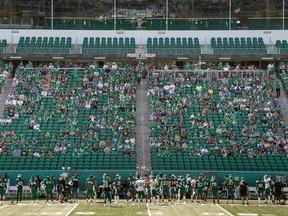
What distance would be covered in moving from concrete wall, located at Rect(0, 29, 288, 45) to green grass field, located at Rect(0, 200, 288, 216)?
27234mm

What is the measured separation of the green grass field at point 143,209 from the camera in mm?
33781

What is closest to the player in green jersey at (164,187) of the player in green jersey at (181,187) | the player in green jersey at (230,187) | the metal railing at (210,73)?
the player in green jersey at (181,187)

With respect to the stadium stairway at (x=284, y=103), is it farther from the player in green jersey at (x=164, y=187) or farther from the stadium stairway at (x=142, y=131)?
the player in green jersey at (x=164, y=187)

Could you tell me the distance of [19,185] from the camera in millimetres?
39750

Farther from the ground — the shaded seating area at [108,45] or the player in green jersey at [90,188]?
the shaded seating area at [108,45]

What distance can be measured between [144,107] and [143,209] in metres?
20.3

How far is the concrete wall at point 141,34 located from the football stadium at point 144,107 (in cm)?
11

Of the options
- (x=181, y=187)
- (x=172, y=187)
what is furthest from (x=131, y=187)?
(x=181, y=187)

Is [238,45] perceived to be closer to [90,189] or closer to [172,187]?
[172,187]

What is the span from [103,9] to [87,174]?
23.9 m

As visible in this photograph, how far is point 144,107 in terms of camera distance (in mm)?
55688

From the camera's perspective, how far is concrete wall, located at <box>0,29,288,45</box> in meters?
64.9

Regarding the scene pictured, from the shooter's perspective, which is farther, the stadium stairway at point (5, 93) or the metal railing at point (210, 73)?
the metal railing at point (210, 73)

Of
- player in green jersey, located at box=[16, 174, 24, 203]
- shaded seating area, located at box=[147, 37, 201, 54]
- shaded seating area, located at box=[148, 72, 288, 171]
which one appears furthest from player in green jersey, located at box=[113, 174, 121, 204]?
shaded seating area, located at box=[147, 37, 201, 54]
